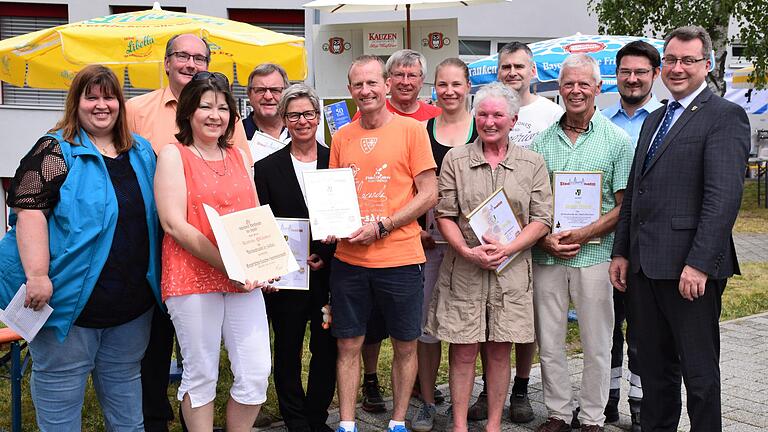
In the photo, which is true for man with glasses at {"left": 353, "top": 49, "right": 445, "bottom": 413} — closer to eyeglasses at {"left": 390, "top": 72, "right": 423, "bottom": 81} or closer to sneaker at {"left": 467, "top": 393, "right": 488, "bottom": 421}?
eyeglasses at {"left": 390, "top": 72, "right": 423, "bottom": 81}

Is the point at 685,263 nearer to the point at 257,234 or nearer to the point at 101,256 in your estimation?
the point at 257,234

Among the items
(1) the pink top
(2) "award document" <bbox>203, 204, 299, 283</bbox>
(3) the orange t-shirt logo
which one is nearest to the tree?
(3) the orange t-shirt logo

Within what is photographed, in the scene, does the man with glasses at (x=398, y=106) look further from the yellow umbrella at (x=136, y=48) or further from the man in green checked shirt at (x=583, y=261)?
the yellow umbrella at (x=136, y=48)

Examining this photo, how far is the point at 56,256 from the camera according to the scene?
347 centimetres

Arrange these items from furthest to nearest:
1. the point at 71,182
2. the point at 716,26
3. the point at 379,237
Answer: the point at 716,26 < the point at 379,237 < the point at 71,182

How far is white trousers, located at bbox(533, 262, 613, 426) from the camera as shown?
15.3ft

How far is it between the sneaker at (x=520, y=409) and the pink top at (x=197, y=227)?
2249 millimetres

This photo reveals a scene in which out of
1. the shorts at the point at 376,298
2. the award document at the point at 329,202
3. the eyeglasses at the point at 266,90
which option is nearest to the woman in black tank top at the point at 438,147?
the shorts at the point at 376,298

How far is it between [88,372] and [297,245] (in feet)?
4.56

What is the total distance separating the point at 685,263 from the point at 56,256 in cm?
295

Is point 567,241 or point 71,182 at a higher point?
point 71,182

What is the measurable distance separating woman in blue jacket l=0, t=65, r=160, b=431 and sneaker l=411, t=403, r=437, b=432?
1.85 metres

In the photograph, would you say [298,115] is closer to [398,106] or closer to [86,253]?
[398,106]

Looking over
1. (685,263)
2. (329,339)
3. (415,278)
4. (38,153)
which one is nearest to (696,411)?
(685,263)
